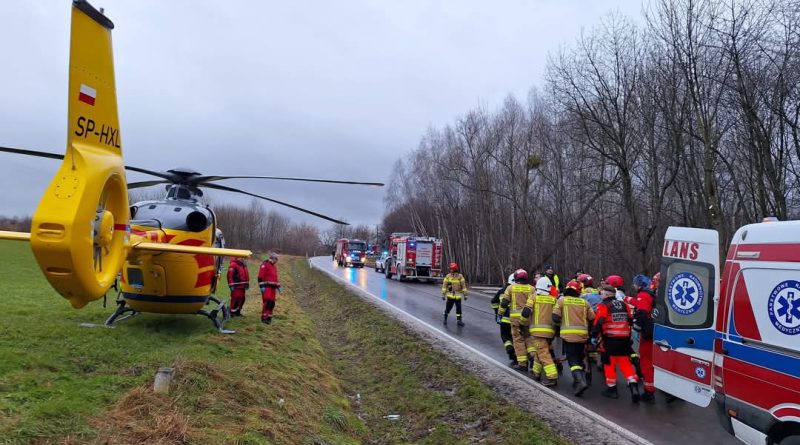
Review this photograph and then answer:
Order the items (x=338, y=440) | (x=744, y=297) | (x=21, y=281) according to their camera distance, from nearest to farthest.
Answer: (x=744, y=297)
(x=338, y=440)
(x=21, y=281)

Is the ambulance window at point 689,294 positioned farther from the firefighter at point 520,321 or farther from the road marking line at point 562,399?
the firefighter at point 520,321

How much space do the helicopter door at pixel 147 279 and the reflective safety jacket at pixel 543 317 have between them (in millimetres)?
6603

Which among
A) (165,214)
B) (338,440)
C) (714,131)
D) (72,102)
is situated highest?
(714,131)

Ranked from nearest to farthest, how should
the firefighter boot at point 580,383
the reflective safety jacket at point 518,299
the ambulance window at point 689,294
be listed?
the ambulance window at point 689,294 < the firefighter boot at point 580,383 < the reflective safety jacket at point 518,299

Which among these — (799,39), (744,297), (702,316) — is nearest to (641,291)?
(702,316)

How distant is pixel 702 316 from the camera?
5.83 meters

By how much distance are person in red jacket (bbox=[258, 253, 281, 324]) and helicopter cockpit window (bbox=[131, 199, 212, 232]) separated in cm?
272

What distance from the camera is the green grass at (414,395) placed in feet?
21.5

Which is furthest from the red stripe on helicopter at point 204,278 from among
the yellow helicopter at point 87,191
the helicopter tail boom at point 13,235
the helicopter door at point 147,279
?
the helicopter tail boom at point 13,235

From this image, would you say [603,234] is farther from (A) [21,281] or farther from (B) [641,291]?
(A) [21,281]

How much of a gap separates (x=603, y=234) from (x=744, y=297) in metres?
25.7

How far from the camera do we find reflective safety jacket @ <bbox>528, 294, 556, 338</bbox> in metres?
8.51

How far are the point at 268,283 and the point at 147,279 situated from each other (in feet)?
10.9

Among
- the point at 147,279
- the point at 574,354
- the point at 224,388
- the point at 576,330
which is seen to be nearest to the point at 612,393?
the point at 574,354
